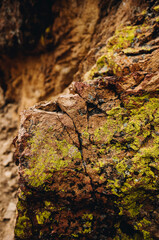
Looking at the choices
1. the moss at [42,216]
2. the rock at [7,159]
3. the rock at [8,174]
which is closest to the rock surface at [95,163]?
the moss at [42,216]

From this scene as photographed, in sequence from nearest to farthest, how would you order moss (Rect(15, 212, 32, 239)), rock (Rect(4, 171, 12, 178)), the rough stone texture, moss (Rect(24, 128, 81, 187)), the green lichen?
the green lichen
moss (Rect(24, 128, 81, 187))
moss (Rect(15, 212, 32, 239))
the rough stone texture
rock (Rect(4, 171, 12, 178))

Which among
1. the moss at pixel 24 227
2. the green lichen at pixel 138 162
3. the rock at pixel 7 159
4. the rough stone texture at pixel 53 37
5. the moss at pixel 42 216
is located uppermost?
the rough stone texture at pixel 53 37

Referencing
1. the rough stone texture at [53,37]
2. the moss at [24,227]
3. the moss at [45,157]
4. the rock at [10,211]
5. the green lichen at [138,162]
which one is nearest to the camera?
the green lichen at [138,162]

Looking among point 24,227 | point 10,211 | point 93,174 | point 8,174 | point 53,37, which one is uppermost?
point 53,37

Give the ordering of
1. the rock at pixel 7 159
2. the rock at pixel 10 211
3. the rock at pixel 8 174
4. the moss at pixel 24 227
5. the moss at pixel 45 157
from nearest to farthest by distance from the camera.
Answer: the moss at pixel 45 157 < the moss at pixel 24 227 < the rock at pixel 10 211 < the rock at pixel 8 174 < the rock at pixel 7 159

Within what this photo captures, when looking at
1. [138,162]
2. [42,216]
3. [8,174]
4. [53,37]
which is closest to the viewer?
[138,162]

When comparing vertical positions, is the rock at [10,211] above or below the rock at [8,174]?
below

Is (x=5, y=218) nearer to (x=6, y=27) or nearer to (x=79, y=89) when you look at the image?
(x=79, y=89)

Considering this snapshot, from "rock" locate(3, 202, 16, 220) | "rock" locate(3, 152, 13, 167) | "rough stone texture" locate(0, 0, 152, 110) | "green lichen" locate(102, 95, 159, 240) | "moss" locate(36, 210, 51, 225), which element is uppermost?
"rough stone texture" locate(0, 0, 152, 110)

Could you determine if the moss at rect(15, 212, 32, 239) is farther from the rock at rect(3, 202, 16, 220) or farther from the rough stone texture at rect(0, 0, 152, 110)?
the rough stone texture at rect(0, 0, 152, 110)

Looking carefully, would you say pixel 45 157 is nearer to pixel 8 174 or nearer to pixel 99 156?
pixel 99 156

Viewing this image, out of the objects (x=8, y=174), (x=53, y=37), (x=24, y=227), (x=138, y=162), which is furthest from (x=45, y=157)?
(x=53, y=37)

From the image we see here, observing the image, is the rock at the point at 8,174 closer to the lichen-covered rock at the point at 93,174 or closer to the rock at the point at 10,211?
the rock at the point at 10,211

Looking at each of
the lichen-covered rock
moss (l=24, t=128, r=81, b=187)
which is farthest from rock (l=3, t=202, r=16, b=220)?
moss (l=24, t=128, r=81, b=187)
